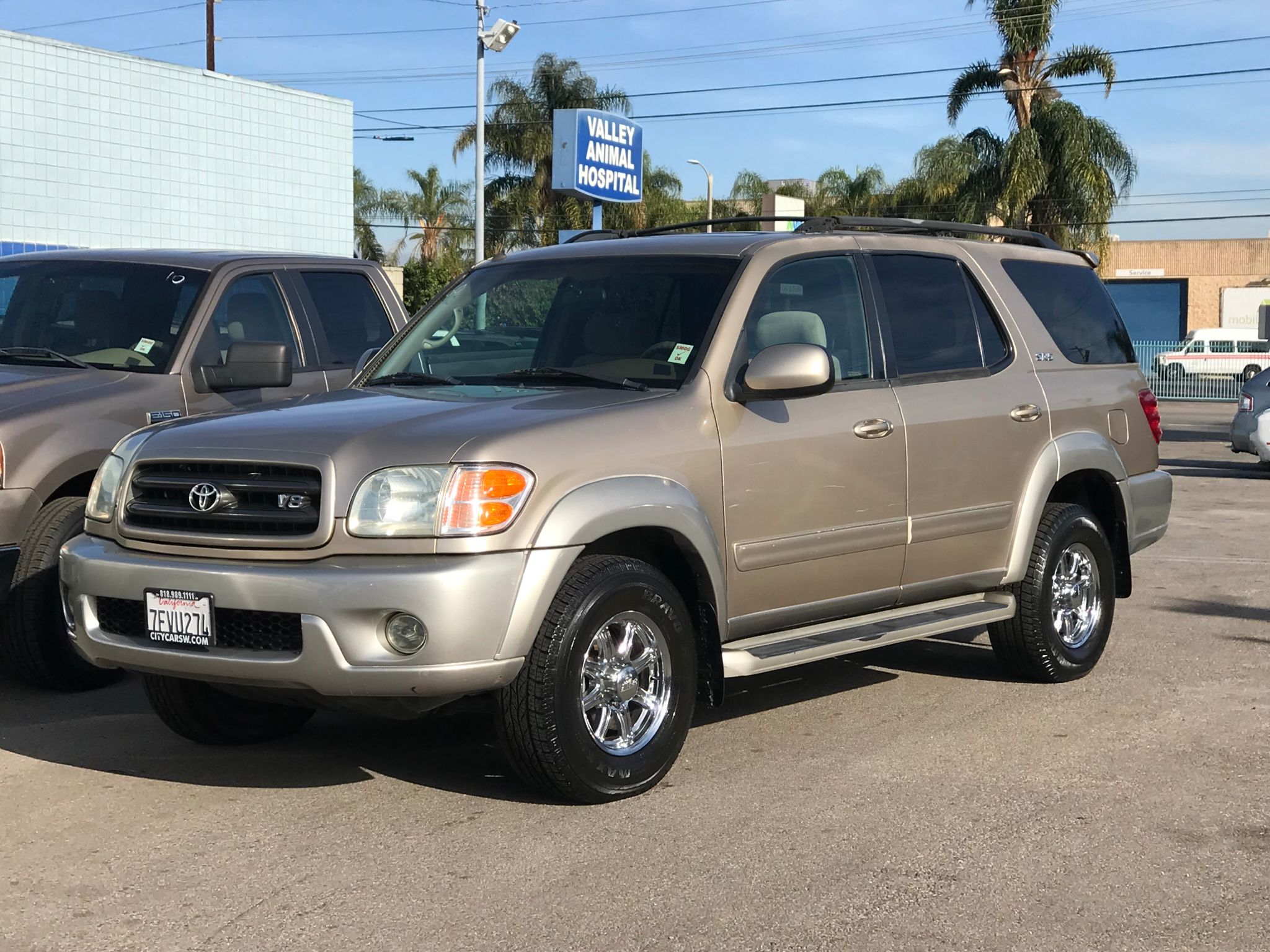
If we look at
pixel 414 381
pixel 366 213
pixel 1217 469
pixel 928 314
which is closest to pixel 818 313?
pixel 928 314

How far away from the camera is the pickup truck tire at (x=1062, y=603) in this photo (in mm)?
7102

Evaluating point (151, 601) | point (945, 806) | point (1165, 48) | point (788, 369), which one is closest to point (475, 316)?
point (788, 369)

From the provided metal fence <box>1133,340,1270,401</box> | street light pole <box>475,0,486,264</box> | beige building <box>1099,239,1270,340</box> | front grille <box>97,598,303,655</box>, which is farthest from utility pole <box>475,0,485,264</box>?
beige building <box>1099,239,1270,340</box>

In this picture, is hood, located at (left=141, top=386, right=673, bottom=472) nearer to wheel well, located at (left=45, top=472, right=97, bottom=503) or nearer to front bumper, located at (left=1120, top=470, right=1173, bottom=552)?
wheel well, located at (left=45, top=472, right=97, bottom=503)

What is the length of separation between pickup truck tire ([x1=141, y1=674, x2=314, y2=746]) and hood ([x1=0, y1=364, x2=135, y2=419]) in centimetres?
162

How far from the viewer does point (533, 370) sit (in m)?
5.98

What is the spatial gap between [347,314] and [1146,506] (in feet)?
14.3

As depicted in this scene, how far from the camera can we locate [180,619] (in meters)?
5.07

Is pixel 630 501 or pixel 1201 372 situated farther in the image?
pixel 1201 372

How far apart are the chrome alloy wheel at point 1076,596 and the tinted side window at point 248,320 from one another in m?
3.91

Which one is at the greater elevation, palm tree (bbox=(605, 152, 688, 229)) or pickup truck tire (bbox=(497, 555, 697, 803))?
palm tree (bbox=(605, 152, 688, 229))

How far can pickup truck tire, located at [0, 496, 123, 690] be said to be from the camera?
6.69 metres

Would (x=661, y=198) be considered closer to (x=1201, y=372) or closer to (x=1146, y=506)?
(x=1201, y=372)

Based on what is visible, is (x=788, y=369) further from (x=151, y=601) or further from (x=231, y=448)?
(x=151, y=601)
